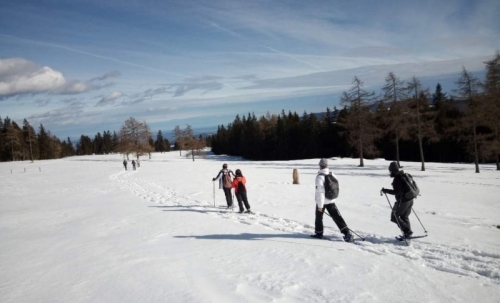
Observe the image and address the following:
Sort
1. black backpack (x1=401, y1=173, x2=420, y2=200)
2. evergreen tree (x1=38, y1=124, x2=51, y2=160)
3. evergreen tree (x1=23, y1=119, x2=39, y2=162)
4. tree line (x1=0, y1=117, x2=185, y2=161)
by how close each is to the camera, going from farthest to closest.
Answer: evergreen tree (x1=38, y1=124, x2=51, y2=160)
evergreen tree (x1=23, y1=119, x2=39, y2=162)
tree line (x1=0, y1=117, x2=185, y2=161)
black backpack (x1=401, y1=173, x2=420, y2=200)

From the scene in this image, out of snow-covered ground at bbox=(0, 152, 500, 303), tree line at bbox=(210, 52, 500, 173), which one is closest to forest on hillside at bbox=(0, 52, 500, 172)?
tree line at bbox=(210, 52, 500, 173)

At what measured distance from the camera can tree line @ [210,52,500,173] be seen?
29.7 m

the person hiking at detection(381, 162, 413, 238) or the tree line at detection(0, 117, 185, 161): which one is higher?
the tree line at detection(0, 117, 185, 161)

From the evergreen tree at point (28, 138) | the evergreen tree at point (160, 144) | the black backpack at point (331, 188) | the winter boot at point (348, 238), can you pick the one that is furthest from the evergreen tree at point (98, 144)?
the winter boot at point (348, 238)

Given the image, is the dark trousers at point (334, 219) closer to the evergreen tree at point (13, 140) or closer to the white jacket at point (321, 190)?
the white jacket at point (321, 190)

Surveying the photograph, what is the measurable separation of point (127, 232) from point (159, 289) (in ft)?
17.8

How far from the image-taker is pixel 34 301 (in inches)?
Answer: 207

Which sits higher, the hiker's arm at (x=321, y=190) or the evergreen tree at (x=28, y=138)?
the evergreen tree at (x=28, y=138)

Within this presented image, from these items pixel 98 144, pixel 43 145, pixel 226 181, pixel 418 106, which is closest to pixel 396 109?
pixel 418 106

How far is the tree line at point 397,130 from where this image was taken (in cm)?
2970

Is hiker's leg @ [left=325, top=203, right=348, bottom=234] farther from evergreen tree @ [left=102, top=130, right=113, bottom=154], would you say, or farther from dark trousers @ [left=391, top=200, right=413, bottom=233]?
evergreen tree @ [left=102, top=130, right=113, bottom=154]

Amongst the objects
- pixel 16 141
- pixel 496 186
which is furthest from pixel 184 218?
pixel 16 141

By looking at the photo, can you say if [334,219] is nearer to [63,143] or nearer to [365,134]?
[365,134]

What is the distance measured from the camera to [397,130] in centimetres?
3497
